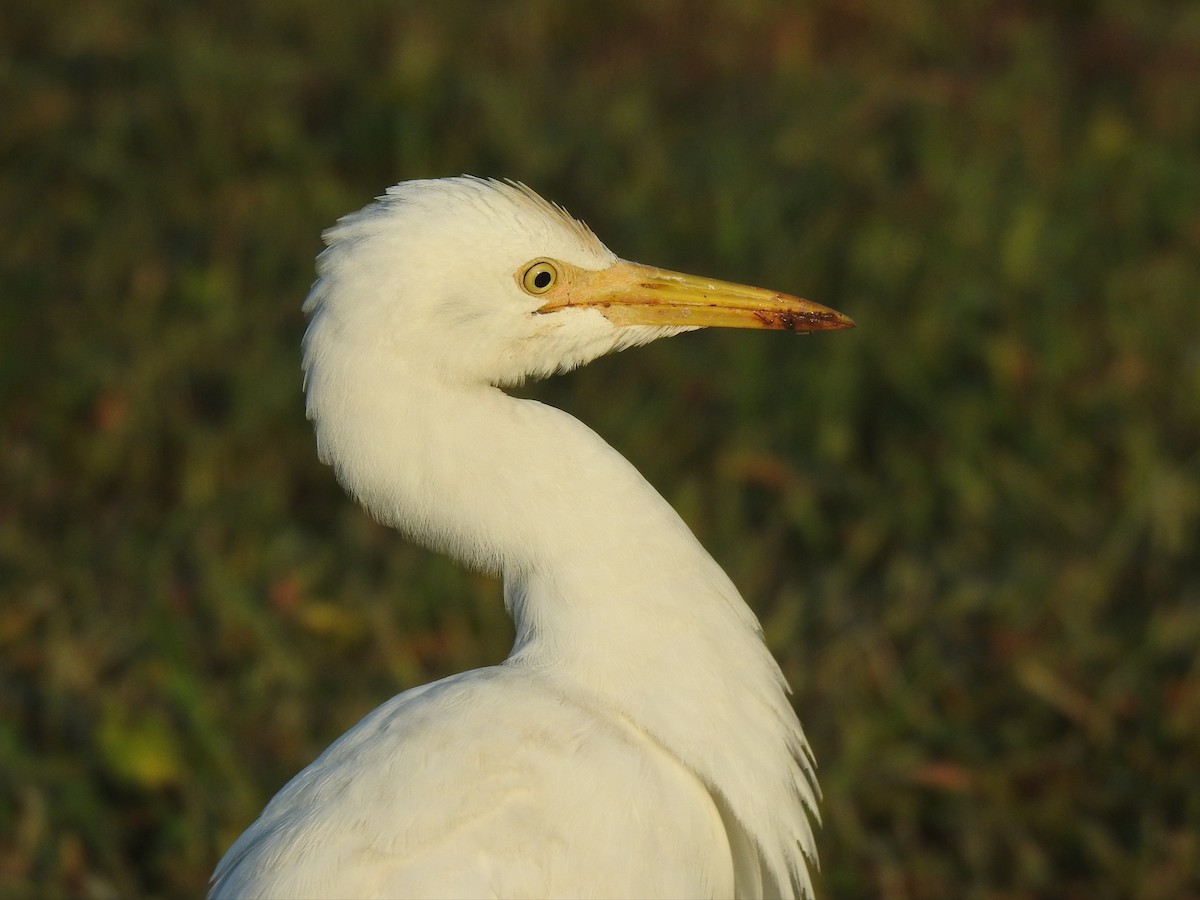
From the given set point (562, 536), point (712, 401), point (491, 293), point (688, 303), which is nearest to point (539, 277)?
point (491, 293)

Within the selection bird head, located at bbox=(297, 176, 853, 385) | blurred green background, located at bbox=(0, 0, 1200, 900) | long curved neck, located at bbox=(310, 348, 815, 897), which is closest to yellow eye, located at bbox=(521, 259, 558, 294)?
bird head, located at bbox=(297, 176, 853, 385)

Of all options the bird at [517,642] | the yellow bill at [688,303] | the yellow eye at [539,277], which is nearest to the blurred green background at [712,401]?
the bird at [517,642]

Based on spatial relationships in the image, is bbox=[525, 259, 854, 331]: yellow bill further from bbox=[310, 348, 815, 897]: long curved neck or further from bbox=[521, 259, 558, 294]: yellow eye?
bbox=[310, 348, 815, 897]: long curved neck

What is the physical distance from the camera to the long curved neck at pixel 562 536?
7.63ft

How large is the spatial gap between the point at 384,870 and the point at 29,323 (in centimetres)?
360

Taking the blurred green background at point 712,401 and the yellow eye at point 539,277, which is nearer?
the yellow eye at point 539,277

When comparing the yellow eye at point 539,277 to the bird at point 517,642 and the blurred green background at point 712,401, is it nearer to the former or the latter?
the bird at point 517,642

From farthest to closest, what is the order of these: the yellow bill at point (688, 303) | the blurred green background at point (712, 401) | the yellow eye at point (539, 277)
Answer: the blurred green background at point (712, 401)
the yellow bill at point (688, 303)
the yellow eye at point (539, 277)

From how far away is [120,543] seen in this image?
4.42 m

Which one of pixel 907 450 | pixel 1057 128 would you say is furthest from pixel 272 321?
pixel 1057 128

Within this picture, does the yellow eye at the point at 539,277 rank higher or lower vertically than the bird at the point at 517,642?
higher

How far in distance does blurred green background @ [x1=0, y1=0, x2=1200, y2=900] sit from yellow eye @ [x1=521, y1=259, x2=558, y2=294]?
1.61m

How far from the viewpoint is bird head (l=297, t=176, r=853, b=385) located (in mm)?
2285

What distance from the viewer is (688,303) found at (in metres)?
2.58
